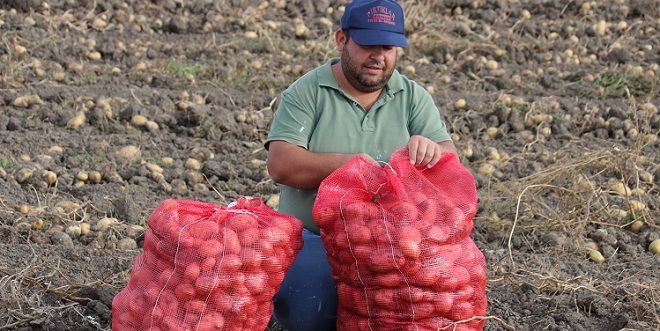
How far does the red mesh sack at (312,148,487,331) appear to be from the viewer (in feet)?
9.82

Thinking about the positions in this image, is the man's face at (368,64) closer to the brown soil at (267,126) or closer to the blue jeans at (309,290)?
the blue jeans at (309,290)

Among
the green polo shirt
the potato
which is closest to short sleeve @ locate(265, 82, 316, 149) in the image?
the green polo shirt

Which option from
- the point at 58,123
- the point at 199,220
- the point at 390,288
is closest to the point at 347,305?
the point at 390,288

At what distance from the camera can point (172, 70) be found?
23.6ft

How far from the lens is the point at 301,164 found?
3250 mm

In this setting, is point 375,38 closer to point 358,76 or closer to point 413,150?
point 358,76

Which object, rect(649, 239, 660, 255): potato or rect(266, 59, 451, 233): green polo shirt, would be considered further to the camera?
rect(649, 239, 660, 255): potato

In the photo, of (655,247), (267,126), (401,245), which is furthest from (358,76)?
(267,126)

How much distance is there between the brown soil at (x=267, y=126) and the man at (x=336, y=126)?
597mm

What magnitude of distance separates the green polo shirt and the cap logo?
0.79 feet

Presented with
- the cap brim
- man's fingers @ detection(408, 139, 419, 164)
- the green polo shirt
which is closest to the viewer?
man's fingers @ detection(408, 139, 419, 164)

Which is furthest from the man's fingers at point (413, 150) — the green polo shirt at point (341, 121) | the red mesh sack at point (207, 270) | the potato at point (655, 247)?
the potato at point (655, 247)

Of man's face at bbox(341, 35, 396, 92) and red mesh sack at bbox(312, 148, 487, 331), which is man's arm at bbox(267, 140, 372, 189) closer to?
red mesh sack at bbox(312, 148, 487, 331)

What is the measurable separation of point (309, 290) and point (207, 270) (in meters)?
0.48
